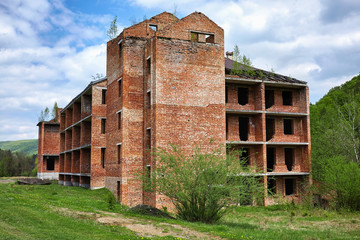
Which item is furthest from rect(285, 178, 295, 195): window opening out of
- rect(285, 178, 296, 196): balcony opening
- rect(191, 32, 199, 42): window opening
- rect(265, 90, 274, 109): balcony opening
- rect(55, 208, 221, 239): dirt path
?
rect(55, 208, 221, 239): dirt path

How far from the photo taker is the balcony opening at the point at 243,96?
25783 millimetres

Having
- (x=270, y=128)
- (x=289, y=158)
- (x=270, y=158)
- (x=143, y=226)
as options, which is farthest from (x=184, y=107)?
(x=289, y=158)

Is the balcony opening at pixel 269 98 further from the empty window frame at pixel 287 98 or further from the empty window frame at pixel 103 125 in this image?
the empty window frame at pixel 103 125

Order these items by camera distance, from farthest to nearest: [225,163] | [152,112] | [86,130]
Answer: [86,130], [152,112], [225,163]

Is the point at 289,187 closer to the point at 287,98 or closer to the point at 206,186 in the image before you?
the point at 287,98

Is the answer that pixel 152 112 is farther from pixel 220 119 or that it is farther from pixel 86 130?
pixel 86 130

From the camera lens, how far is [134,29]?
2402 cm

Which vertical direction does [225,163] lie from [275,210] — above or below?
above

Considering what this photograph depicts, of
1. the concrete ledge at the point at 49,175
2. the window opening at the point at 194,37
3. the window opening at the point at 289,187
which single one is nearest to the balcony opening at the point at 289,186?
the window opening at the point at 289,187

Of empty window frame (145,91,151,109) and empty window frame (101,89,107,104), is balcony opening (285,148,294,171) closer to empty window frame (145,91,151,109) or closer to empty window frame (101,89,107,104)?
empty window frame (145,91,151,109)

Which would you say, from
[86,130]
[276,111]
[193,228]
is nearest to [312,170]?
[276,111]

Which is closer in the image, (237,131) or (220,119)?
(220,119)

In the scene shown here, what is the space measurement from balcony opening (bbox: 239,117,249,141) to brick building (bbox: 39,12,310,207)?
7cm

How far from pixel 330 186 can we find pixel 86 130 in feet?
64.0
